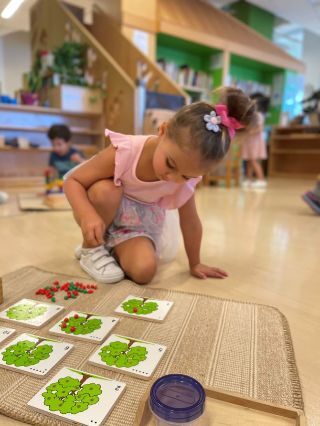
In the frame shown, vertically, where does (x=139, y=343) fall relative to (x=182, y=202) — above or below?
below

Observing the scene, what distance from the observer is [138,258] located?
879 millimetres

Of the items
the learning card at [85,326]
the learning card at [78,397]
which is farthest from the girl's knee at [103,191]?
the learning card at [78,397]

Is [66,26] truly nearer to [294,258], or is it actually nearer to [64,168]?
[64,168]

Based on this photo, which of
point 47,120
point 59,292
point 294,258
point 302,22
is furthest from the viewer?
point 302,22

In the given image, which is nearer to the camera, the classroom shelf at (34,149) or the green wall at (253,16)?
the classroom shelf at (34,149)

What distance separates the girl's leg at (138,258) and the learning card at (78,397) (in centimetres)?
37

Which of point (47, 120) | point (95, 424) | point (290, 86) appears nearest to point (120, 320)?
point (95, 424)

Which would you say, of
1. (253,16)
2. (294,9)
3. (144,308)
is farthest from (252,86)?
(144,308)

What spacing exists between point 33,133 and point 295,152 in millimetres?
3101

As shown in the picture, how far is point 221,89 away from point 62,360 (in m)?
0.68

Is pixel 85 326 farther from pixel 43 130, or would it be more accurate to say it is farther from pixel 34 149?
pixel 43 130

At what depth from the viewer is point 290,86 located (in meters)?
4.70

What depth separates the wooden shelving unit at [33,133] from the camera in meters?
2.97

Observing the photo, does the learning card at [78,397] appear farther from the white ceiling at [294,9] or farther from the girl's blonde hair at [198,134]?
the white ceiling at [294,9]
